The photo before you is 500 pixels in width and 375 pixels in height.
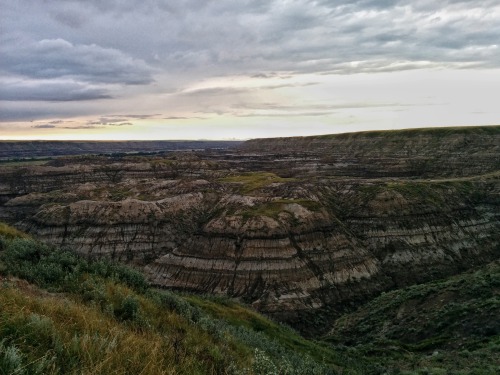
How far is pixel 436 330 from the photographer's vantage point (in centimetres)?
4050

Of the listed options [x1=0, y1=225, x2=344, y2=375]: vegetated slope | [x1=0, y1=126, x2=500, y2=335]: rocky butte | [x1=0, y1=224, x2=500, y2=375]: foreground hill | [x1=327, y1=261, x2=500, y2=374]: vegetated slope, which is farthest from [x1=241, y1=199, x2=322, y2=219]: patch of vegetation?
[x1=0, y1=225, x2=344, y2=375]: vegetated slope

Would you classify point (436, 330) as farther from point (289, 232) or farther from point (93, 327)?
point (289, 232)

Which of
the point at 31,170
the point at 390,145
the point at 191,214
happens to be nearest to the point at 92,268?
the point at 191,214

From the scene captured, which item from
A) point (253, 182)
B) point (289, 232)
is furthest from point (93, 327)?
point (253, 182)

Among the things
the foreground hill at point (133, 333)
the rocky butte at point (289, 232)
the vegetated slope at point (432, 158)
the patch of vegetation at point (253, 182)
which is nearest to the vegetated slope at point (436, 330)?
the foreground hill at point (133, 333)

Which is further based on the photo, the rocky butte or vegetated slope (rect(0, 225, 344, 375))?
the rocky butte

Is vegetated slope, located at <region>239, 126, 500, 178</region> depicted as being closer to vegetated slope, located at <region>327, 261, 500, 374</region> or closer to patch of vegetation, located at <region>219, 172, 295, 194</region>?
patch of vegetation, located at <region>219, 172, 295, 194</region>

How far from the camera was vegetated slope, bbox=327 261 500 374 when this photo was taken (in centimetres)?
2672

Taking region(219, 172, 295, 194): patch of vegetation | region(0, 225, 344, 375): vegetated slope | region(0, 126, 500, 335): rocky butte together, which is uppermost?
region(0, 225, 344, 375): vegetated slope

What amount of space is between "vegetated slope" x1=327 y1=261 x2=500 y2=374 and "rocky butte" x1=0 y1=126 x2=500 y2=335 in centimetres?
1325

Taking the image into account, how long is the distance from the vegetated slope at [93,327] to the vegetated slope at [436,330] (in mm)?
15486

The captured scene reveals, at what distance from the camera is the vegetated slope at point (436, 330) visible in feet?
87.7

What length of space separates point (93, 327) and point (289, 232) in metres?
76.2

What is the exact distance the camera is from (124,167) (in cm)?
16412
